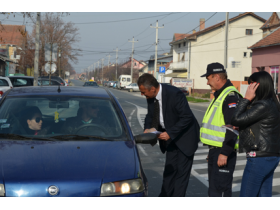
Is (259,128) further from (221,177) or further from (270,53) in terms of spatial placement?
(270,53)

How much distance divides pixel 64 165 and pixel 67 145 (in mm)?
529

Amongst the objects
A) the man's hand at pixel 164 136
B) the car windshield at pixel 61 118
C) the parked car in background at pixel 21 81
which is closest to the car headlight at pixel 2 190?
the car windshield at pixel 61 118

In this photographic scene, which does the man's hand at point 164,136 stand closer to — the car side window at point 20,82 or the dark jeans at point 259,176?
the dark jeans at point 259,176

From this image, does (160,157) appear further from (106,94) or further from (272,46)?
(272,46)

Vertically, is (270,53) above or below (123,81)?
above

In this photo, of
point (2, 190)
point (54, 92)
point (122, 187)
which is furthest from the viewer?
point (54, 92)

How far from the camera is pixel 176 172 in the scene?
450 cm

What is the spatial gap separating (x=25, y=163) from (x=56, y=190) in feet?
1.65

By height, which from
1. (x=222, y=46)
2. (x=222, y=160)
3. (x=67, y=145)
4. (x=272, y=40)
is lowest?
(x=222, y=160)

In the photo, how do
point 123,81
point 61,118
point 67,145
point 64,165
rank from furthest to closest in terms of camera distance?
point 123,81
point 61,118
point 67,145
point 64,165

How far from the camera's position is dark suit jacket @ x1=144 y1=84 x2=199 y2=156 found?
4.29m


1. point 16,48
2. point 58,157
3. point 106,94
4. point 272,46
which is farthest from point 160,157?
point 16,48

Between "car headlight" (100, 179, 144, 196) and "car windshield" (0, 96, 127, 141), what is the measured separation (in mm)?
930

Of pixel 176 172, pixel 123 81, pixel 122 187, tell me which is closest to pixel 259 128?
pixel 176 172
